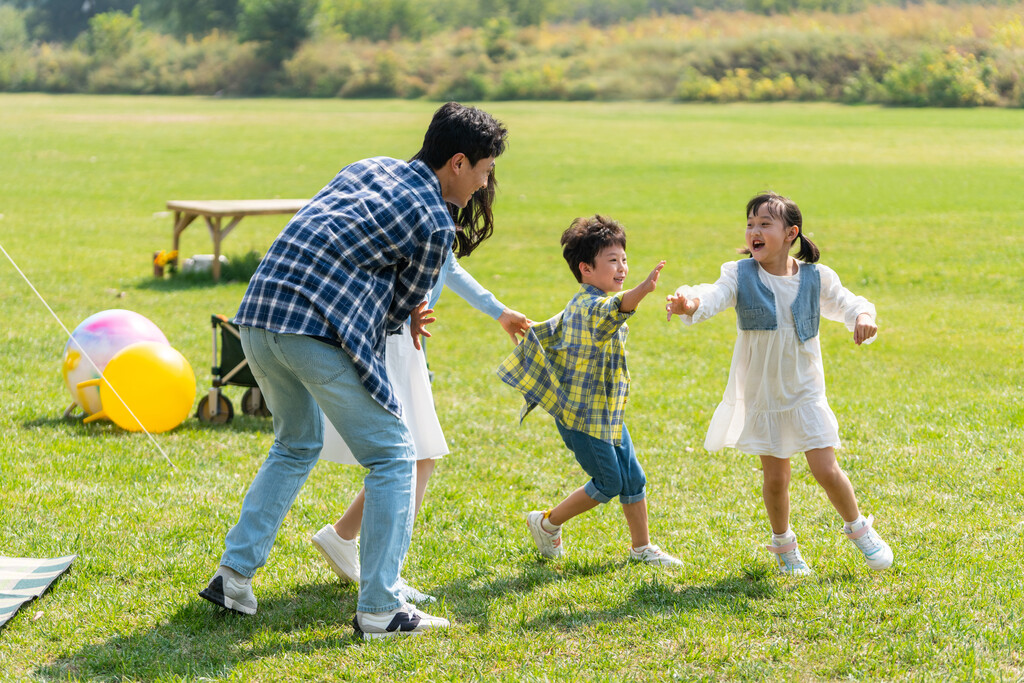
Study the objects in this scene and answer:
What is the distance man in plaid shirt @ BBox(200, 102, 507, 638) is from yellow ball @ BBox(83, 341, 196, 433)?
9.24ft

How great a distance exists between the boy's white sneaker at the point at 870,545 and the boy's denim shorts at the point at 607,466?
0.89m

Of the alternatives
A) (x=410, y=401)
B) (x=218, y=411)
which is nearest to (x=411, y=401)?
(x=410, y=401)

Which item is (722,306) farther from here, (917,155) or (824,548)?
(917,155)

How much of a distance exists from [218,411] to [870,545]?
4208 mm

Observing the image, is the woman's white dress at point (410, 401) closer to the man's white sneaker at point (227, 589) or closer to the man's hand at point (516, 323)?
the man's hand at point (516, 323)

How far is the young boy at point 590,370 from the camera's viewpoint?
4227mm

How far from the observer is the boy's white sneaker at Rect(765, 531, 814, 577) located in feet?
14.3

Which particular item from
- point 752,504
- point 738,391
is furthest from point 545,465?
point 738,391

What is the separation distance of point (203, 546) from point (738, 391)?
246 centimetres

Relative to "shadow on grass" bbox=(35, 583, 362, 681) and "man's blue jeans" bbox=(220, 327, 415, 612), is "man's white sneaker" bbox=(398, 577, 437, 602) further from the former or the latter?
"man's blue jeans" bbox=(220, 327, 415, 612)

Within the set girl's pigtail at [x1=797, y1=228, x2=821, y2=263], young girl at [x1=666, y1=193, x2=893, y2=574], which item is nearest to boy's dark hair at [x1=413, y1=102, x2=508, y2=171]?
young girl at [x1=666, y1=193, x2=893, y2=574]

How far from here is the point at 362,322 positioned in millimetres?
3494

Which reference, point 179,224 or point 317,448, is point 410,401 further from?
point 179,224

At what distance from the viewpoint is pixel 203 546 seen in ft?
15.2
